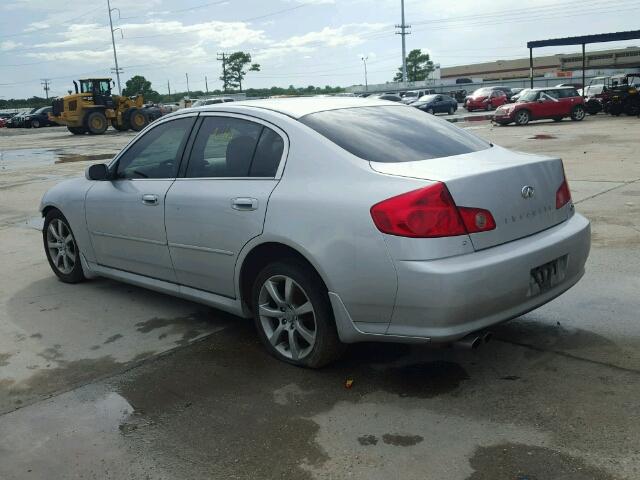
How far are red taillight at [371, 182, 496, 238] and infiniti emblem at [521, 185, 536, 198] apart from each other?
478mm

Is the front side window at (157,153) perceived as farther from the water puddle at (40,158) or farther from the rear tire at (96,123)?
the rear tire at (96,123)

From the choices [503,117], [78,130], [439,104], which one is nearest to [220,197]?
[503,117]

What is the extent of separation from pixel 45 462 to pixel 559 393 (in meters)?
2.53

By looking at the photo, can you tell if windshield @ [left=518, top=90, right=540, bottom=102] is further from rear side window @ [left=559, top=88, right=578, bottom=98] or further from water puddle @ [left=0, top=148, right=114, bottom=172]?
water puddle @ [left=0, top=148, right=114, bottom=172]

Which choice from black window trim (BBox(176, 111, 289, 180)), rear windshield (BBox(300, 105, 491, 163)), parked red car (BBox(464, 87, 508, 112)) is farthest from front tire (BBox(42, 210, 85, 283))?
parked red car (BBox(464, 87, 508, 112))

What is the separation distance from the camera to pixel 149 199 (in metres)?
4.62

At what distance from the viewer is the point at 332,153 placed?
11.9ft

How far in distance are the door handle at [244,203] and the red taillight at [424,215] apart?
875mm

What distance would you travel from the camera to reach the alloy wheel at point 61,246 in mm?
5761

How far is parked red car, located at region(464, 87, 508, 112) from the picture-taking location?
139ft

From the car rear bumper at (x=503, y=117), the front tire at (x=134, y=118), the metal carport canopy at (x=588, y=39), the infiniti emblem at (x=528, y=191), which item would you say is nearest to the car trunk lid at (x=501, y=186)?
the infiniti emblem at (x=528, y=191)

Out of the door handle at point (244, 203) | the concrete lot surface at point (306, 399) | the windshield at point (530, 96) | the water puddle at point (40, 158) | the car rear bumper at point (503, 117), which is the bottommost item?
the concrete lot surface at point (306, 399)

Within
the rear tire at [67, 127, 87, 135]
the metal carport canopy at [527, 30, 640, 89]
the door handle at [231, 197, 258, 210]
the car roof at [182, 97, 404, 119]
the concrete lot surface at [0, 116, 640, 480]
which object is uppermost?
the metal carport canopy at [527, 30, 640, 89]

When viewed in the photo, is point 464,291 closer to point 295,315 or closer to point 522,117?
point 295,315
